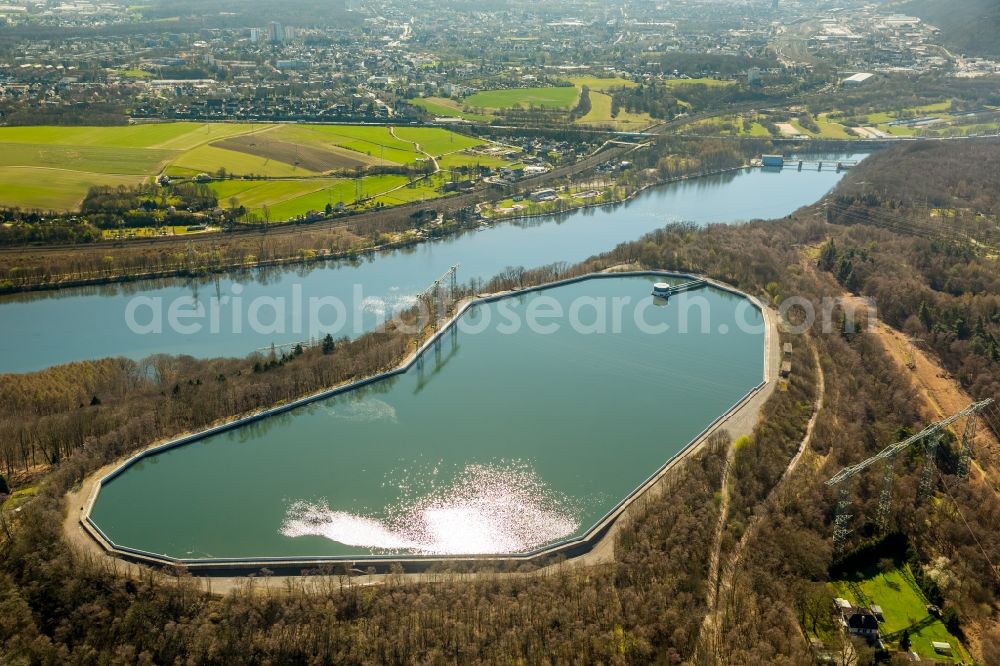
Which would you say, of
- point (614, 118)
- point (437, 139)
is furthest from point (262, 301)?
point (614, 118)

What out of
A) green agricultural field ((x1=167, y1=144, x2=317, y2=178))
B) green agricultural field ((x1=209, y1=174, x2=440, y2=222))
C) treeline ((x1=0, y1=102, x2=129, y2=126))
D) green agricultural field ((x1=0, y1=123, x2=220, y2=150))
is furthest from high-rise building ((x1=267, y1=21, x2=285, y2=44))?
green agricultural field ((x1=209, y1=174, x2=440, y2=222))

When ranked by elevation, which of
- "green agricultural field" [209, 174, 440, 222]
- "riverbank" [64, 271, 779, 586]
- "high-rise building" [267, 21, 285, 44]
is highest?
"high-rise building" [267, 21, 285, 44]

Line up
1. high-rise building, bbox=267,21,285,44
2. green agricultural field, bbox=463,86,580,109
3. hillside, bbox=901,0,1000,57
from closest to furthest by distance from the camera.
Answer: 1. green agricultural field, bbox=463,86,580,109
2. hillside, bbox=901,0,1000,57
3. high-rise building, bbox=267,21,285,44

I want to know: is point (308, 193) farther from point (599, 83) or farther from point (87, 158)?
point (599, 83)

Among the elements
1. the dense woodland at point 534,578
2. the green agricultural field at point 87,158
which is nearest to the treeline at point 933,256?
the dense woodland at point 534,578

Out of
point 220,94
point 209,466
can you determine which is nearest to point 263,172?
point 220,94

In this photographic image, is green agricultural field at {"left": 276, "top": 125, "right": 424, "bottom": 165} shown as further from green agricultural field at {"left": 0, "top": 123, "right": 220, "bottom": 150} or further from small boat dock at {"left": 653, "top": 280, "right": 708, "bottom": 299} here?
small boat dock at {"left": 653, "top": 280, "right": 708, "bottom": 299}

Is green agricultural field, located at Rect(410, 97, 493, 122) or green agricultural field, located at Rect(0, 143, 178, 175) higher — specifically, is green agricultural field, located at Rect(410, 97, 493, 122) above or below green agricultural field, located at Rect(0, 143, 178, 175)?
above
